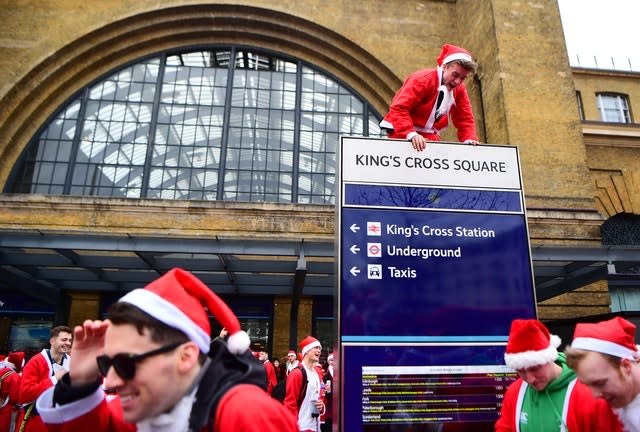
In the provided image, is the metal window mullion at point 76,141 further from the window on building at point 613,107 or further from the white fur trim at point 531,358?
the window on building at point 613,107

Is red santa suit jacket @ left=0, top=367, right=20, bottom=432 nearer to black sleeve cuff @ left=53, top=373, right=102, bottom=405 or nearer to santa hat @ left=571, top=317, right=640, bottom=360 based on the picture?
black sleeve cuff @ left=53, top=373, right=102, bottom=405

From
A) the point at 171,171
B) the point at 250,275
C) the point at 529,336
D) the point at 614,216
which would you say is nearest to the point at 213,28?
the point at 171,171

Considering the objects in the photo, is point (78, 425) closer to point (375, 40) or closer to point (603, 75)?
point (375, 40)

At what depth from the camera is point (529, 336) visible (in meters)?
2.70

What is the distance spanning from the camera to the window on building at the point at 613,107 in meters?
22.0

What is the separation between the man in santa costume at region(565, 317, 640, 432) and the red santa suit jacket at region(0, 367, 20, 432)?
7414 mm

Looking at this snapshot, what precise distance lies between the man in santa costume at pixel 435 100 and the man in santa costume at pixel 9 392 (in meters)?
6.87

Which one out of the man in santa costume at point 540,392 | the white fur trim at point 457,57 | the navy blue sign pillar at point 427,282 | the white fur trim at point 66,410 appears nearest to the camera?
the white fur trim at point 66,410

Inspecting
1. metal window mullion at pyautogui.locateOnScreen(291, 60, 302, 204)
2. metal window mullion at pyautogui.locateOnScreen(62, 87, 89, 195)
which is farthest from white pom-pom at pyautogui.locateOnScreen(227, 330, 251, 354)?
metal window mullion at pyautogui.locateOnScreen(62, 87, 89, 195)

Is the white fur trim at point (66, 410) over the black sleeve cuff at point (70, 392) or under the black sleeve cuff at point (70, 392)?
under

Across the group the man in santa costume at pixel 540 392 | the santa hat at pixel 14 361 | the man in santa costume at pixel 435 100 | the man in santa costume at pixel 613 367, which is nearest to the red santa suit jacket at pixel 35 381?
the santa hat at pixel 14 361

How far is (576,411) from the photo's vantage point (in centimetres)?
260

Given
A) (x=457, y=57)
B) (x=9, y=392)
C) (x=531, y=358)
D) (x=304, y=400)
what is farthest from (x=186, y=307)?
(x=9, y=392)

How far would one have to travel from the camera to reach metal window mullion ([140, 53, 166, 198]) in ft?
49.5
